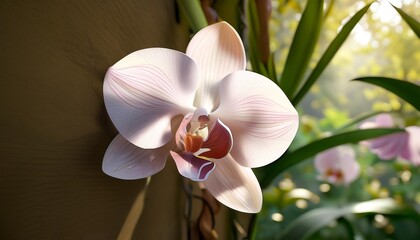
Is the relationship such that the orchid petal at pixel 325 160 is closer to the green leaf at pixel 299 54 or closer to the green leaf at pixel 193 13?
the green leaf at pixel 299 54

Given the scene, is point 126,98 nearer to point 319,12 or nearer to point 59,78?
point 59,78

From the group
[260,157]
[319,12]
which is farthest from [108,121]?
[319,12]

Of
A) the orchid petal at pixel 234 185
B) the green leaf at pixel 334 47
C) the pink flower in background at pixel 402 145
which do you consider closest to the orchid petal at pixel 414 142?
the pink flower in background at pixel 402 145

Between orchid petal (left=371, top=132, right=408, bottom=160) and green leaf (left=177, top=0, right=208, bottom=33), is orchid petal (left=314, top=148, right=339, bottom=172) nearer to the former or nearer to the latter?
orchid petal (left=371, top=132, right=408, bottom=160)

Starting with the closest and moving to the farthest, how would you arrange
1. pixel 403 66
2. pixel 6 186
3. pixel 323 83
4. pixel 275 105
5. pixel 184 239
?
pixel 6 186 < pixel 275 105 < pixel 184 239 < pixel 403 66 < pixel 323 83

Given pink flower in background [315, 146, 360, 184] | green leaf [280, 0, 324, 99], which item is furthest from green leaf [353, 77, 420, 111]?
pink flower in background [315, 146, 360, 184]

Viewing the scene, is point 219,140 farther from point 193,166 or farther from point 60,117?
point 60,117
